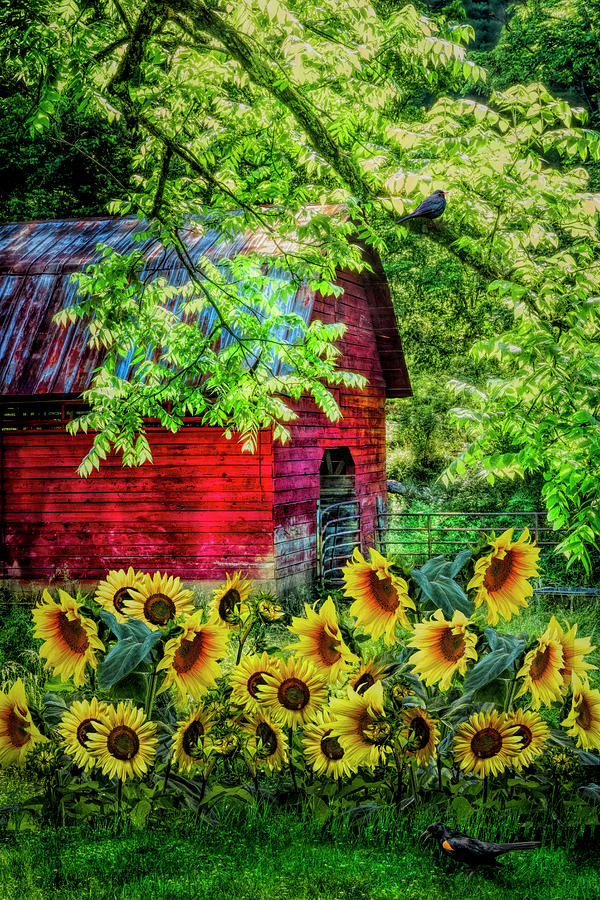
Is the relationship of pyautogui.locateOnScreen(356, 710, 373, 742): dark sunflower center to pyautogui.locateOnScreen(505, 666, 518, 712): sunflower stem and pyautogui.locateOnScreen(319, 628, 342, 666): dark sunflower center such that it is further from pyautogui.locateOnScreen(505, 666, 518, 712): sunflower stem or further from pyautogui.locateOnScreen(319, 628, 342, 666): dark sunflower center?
pyautogui.locateOnScreen(505, 666, 518, 712): sunflower stem

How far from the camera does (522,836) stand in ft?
9.09

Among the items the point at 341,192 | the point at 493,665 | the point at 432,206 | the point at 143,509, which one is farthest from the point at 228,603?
the point at 143,509

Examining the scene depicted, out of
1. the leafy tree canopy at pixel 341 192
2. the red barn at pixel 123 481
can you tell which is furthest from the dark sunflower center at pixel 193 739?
the red barn at pixel 123 481

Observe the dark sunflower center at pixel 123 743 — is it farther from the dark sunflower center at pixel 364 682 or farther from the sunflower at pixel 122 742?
the dark sunflower center at pixel 364 682

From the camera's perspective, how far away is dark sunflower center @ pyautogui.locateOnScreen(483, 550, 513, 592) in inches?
108

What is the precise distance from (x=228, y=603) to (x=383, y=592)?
2.20 feet

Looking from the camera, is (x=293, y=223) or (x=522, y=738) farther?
(x=293, y=223)

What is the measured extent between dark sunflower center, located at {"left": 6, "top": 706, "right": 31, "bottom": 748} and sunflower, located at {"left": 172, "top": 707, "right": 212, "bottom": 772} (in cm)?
54

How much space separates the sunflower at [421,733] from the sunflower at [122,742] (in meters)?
0.86

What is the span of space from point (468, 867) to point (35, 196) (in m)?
19.9

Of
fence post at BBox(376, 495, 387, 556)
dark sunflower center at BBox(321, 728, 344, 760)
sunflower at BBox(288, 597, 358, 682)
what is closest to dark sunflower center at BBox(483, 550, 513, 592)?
sunflower at BBox(288, 597, 358, 682)

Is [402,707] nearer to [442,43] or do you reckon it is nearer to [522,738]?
[522,738]

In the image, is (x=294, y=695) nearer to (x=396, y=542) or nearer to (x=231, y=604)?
(x=231, y=604)

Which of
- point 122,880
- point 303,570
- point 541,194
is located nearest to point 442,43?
point 541,194
